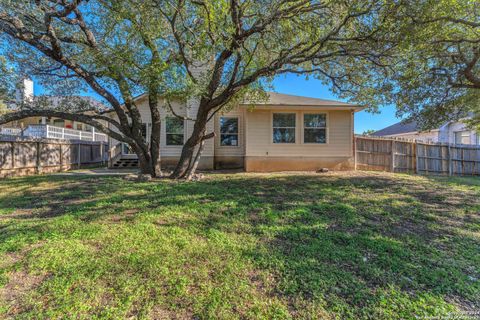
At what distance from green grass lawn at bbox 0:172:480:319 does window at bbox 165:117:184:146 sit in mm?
6836

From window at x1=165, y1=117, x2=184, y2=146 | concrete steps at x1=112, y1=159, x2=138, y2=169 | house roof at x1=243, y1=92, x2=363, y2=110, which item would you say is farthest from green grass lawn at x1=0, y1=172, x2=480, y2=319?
concrete steps at x1=112, y1=159, x2=138, y2=169

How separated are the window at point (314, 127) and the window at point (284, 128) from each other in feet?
1.85

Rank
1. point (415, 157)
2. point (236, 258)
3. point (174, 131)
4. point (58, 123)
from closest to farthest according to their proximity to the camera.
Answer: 1. point (236, 258)
2. point (415, 157)
3. point (174, 131)
4. point (58, 123)

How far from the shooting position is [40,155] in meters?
10.5

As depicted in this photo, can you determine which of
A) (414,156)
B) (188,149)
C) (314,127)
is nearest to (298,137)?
(314,127)

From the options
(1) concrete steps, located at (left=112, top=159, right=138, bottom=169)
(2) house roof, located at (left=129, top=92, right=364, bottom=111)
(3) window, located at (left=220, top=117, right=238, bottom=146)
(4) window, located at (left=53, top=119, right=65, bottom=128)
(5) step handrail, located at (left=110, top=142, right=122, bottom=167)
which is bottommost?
(1) concrete steps, located at (left=112, top=159, right=138, bottom=169)

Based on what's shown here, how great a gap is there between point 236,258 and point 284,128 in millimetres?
8782

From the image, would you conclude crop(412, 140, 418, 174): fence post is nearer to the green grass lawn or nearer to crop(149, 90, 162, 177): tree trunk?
the green grass lawn

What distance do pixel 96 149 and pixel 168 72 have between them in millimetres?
11435

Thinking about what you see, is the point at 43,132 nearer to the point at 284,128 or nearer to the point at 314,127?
the point at 284,128

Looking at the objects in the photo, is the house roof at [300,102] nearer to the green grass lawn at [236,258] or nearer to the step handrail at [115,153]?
the green grass lawn at [236,258]

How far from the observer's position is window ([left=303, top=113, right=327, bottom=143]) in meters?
11.0

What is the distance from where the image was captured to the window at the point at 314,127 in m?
11.0

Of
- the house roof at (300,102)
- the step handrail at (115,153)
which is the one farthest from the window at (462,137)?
the step handrail at (115,153)
